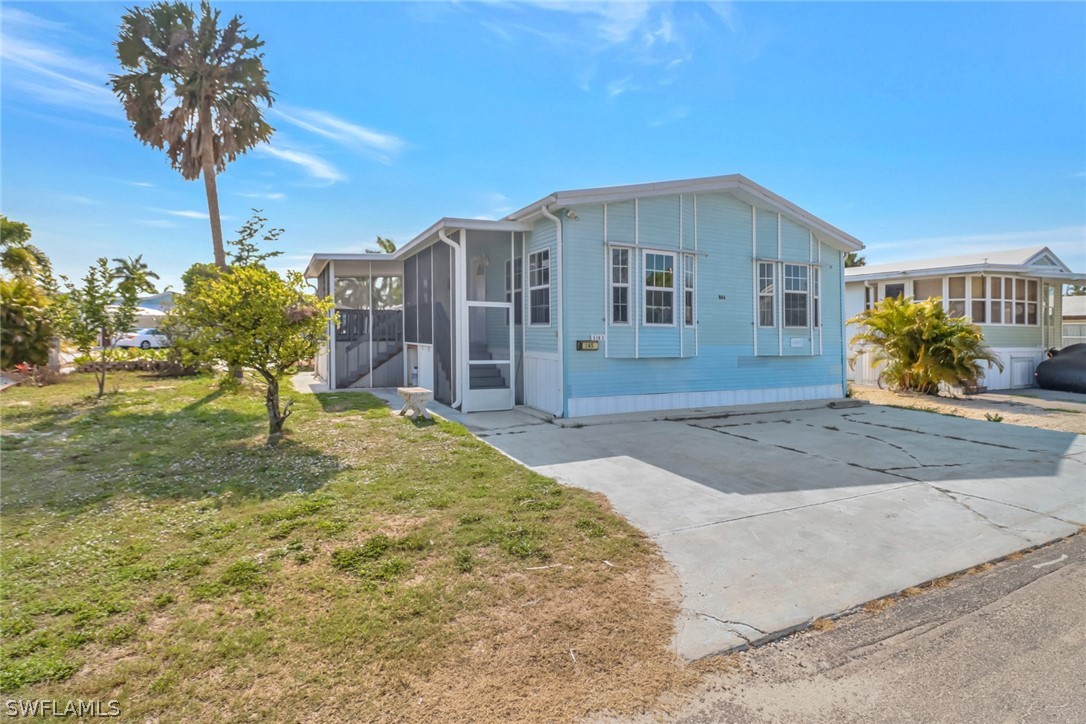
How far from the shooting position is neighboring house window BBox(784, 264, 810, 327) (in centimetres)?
1247

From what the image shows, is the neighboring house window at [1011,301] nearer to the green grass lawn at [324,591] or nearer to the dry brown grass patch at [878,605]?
Result: the dry brown grass patch at [878,605]

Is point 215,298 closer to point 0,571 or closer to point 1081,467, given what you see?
point 0,571

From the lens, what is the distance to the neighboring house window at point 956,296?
1670 centimetres

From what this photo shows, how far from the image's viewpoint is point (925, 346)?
14289 mm

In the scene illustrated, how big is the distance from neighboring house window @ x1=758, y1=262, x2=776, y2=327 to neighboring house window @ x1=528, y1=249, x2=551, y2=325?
16.4ft

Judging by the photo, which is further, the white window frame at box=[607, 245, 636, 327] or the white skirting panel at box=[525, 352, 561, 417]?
the white window frame at box=[607, 245, 636, 327]

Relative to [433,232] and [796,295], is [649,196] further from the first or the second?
[796,295]

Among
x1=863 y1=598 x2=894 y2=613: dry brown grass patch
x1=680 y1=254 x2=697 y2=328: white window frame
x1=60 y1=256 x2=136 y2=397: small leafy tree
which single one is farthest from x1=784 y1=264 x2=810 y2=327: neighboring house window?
x1=60 y1=256 x2=136 y2=397: small leafy tree

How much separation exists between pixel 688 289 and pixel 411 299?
23.7 ft

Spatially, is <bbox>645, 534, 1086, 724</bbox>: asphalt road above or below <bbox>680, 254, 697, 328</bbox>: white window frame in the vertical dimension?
below

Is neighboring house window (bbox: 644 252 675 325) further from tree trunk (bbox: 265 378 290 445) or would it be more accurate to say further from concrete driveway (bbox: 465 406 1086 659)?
tree trunk (bbox: 265 378 290 445)

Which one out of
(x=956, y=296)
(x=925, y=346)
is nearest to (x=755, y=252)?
(x=925, y=346)

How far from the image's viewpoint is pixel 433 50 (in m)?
9.15

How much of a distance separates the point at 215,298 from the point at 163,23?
45.6ft
